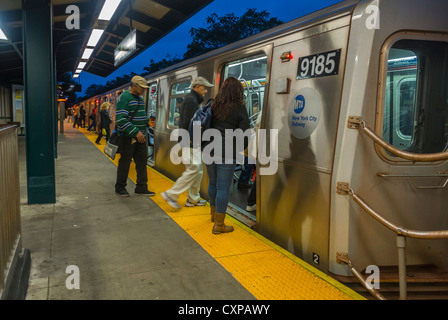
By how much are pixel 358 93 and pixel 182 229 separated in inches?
90.6

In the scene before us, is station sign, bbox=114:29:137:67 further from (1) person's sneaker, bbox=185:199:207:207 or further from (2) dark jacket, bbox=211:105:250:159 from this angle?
(2) dark jacket, bbox=211:105:250:159

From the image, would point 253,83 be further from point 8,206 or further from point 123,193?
point 8,206

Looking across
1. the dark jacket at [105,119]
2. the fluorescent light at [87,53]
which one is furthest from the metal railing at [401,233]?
the fluorescent light at [87,53]

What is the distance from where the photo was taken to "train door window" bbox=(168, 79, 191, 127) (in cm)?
647

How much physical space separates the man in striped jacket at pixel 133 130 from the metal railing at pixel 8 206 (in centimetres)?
218

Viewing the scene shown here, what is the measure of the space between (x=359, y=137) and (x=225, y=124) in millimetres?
1391

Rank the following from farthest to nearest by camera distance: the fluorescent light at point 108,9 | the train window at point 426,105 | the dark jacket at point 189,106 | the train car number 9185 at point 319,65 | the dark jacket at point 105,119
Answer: the dark jacket at point 105,119 < the fluorescent light at point 108,9 < the dark jacket at point 189,106 < the train window at point 426,105 < the train car number 9185 at point 319,65

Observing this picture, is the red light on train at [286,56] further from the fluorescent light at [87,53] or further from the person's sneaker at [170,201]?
the fluorescent light at [87,53]

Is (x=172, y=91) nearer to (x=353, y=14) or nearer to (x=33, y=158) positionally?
(x=33, y=158)

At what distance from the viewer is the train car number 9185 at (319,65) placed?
2773 mm

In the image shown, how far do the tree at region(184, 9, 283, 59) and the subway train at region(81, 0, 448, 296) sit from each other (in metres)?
36.2

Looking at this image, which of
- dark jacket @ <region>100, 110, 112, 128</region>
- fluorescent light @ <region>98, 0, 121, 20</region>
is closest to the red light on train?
fluorescent light @ <region>98, 0, 121, 20</region>

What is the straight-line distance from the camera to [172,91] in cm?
673

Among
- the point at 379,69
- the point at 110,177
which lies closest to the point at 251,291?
the point at 379,69
